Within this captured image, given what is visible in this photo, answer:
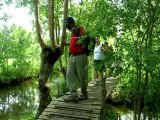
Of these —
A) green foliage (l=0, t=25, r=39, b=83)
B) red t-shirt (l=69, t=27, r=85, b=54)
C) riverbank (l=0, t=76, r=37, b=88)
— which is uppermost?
red t-shirt (l=69, t=27, r=85, b=54)

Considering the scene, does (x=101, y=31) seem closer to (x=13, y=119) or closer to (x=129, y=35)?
(x=129, y=35)

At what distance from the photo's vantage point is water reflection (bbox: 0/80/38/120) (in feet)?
49.6

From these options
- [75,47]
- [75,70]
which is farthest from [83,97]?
[75,47]

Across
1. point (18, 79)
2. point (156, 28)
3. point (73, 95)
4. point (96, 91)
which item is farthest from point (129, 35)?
point (18, 79)

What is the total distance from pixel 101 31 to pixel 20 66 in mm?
19235

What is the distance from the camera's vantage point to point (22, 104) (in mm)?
17859

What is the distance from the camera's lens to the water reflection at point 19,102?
15.1m

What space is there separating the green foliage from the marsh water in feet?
3.17

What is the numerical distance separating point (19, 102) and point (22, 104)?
55 centimetres

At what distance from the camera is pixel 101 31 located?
557 centimetres

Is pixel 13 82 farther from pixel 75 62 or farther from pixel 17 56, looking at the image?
pixel 75 62

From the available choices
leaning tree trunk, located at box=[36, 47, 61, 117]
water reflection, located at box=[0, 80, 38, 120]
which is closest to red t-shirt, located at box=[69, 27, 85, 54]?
leaning tree trunk, located at box=[36, 47, 61, 117]

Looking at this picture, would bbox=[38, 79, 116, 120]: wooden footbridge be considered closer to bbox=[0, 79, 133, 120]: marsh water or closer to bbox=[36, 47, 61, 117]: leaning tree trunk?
bbox=[36, 47, 61, 117]: leaning tree trunk

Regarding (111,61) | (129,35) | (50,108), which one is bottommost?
(50,108)
